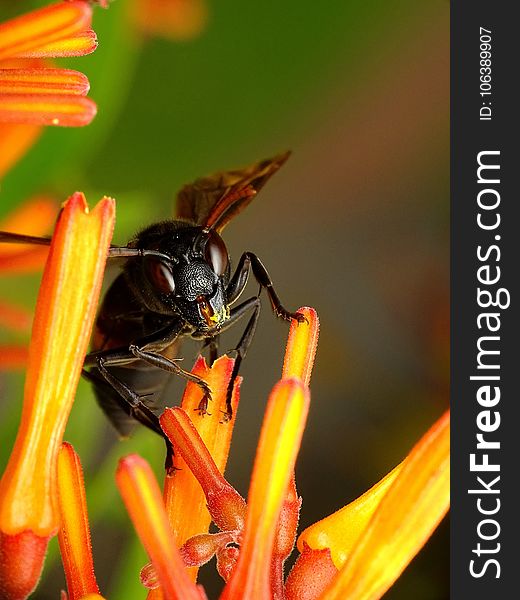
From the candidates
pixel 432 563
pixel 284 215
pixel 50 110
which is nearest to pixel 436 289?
pixel 284 215

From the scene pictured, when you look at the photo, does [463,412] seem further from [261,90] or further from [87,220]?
[261,90]

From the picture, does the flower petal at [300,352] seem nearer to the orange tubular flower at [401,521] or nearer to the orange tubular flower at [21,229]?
the orange tubular flower at [401,521]

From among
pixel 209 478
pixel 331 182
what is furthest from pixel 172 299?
pixel 331 182

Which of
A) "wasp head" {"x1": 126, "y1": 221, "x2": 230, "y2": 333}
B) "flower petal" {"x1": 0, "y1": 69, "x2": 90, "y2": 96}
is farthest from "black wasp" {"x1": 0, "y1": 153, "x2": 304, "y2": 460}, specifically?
"flower petal" {"x1": 0, "y1": 69, "x2": 90, "y2": 96}

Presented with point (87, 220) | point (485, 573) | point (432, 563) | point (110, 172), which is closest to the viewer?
point (87, 220)

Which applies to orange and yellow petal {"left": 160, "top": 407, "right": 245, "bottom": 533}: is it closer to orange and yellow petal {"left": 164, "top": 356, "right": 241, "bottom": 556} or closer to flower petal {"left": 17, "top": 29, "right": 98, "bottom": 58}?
orange and yellow petal {"left": 164, "top": 356, "right": 241, "bottom": 556}

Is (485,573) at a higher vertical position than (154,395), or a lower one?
lower
